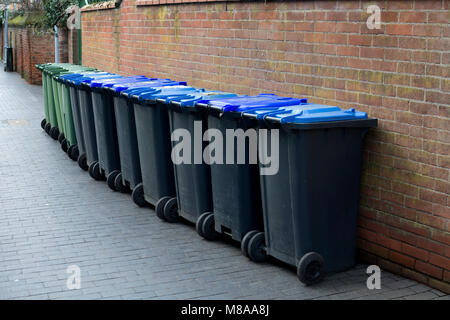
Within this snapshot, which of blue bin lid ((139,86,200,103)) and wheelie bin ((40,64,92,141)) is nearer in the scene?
blue bin lid ((139,86,200,103))

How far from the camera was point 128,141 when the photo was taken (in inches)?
335

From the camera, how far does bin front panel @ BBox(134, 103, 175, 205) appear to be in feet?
25.2

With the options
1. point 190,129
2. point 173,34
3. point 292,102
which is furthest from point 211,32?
point 292,102

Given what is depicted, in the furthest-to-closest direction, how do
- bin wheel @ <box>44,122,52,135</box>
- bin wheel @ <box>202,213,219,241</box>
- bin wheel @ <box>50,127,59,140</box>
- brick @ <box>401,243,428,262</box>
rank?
bin wheel @ <box>44,122,52,135</box>, bin wheel @ <box>50,127,59,140</box>, bin wheel @ <box>202,213,219,241</box>, brick @ <box>401,243,428,262</box>

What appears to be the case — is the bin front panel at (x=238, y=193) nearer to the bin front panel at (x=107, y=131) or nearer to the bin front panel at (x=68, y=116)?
the bin front panel at (x=107, y=131)

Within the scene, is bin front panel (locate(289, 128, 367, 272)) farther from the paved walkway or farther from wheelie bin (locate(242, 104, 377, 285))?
the paved walkway

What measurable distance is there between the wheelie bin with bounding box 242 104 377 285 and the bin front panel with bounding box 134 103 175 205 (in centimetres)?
189

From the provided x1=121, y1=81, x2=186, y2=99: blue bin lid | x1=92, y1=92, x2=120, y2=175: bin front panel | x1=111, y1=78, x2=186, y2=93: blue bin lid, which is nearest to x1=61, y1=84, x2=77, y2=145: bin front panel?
x1=92, y1=92, x2=120, y2=175: bin front panel

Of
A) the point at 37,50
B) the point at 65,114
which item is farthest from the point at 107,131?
the point at 37,50

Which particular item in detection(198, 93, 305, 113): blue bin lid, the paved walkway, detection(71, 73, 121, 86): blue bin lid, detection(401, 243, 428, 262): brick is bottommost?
the paved walkway

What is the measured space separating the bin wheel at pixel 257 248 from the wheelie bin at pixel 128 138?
2447mm

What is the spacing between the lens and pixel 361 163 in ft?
19.6

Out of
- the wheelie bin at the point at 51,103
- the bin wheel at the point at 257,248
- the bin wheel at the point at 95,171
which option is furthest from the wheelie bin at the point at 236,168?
the wheelie bin at the point at 51,103

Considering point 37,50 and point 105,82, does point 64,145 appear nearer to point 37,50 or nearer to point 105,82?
point 105,82
